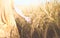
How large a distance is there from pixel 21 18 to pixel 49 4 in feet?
1.00

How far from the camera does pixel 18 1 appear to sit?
170 centimetres

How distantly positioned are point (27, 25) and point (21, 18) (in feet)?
0.30

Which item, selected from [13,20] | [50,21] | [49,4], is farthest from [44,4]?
[13,20]

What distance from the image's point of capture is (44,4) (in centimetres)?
166

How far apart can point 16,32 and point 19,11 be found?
21 cm

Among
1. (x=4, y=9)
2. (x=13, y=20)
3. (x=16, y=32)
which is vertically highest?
(x=4, y=9)

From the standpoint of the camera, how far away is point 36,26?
5.35ft

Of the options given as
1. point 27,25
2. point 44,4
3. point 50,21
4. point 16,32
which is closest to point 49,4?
point 44,4

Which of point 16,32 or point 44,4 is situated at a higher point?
point 44,4

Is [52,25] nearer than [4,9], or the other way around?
[52,25]

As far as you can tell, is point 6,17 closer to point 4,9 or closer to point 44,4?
point 4,9

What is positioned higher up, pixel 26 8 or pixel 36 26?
pixel 26 8

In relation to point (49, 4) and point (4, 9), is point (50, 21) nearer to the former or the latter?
point (49, 4)

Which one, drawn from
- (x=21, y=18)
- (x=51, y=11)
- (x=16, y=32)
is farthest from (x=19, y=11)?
(x=51, y=11)
